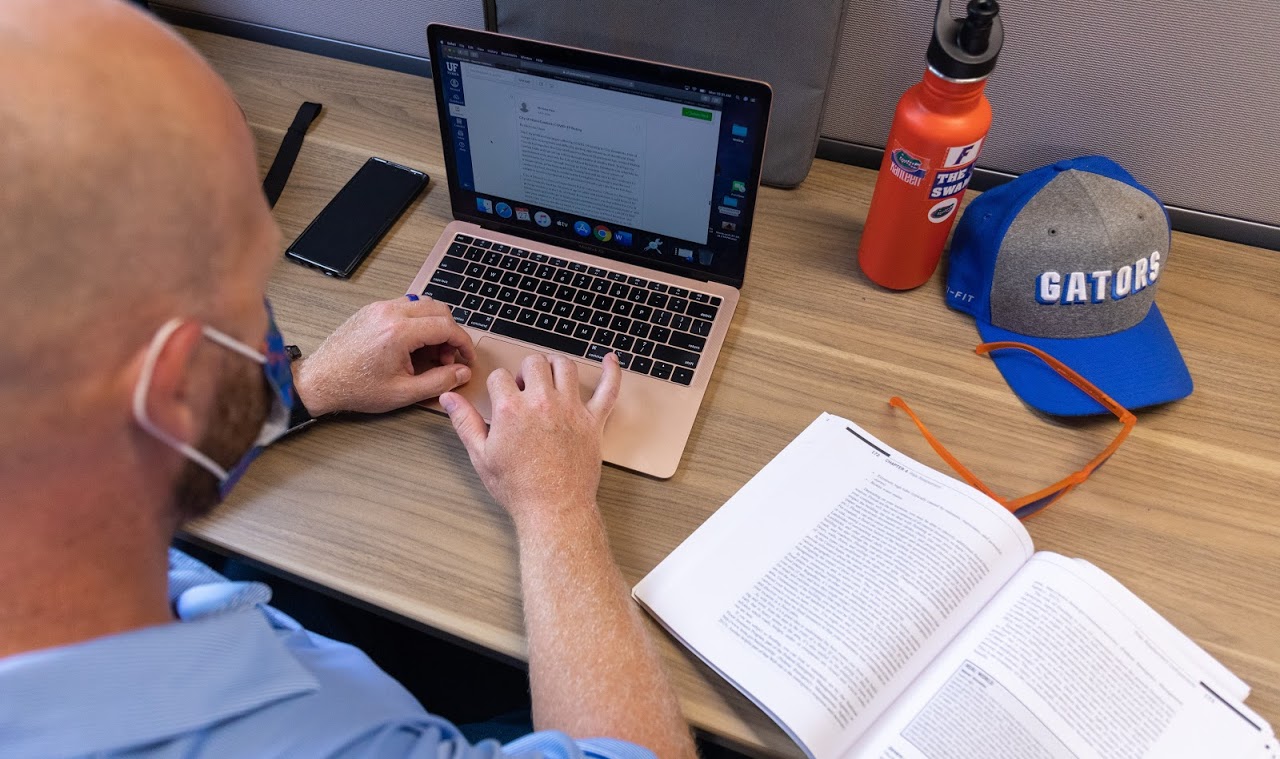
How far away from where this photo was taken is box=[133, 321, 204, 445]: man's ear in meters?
0.44

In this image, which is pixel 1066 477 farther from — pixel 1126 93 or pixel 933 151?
pixel 1126 93

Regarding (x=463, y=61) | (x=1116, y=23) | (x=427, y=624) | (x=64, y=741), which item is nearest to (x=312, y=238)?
(x=463, y=61)

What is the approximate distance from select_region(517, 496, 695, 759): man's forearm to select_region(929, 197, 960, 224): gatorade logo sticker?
0.45 meters

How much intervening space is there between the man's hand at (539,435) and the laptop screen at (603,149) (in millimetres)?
174

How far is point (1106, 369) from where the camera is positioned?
818 mm

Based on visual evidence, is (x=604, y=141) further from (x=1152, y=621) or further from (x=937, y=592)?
(x=1152, y=621)

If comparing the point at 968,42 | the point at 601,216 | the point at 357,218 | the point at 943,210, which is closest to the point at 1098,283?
the point at 943,210

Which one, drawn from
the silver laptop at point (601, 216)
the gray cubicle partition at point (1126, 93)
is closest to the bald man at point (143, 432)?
the silver laptop at point (601, 216)

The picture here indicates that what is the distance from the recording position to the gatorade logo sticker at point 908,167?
79 cm

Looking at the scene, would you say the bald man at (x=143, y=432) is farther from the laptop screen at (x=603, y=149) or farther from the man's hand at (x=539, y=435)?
the laptop screen at (x=603, y=149)

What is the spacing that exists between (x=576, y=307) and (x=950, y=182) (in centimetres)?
39

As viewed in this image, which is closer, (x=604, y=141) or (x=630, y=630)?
(x=630, y=630)

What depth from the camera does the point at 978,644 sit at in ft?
2.15

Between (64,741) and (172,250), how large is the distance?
26 cm
